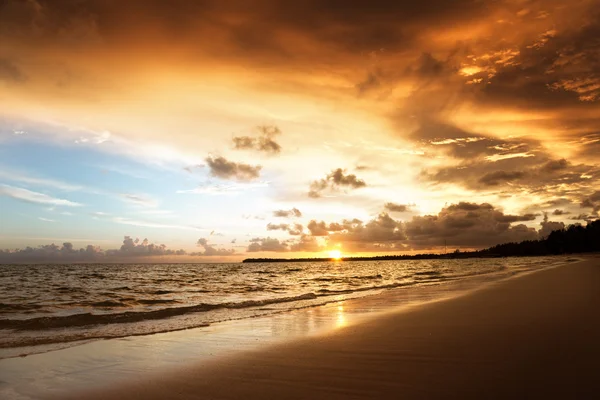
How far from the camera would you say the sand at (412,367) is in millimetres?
5383

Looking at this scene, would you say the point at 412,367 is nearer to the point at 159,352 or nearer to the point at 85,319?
the point at 159,352

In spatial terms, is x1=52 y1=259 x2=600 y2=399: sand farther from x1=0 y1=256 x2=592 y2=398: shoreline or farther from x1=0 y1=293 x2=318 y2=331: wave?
x1=0 y1=293 x2=318 y2=331: wave

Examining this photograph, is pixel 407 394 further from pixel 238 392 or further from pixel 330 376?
pixel 238 392

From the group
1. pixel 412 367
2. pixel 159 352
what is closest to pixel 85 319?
pixel 159 352

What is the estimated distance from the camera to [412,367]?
21.5ft

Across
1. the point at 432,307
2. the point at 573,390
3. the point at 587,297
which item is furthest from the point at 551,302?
the point at 573,390

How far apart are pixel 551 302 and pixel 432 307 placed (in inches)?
164

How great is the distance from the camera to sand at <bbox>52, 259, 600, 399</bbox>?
5383 mm

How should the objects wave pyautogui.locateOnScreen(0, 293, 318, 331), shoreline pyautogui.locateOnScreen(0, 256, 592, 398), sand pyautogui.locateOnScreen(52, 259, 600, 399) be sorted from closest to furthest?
sand pyautogui.locateOnScreen(52, 259, 600, 399)
shoreline pyautogui.locateOnScreen(0, 256, 592, 398)
wave pyautogui.locateOnScreen(0, 293, 318, 331)

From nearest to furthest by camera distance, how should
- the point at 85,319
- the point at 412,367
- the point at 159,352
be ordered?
1. the point at 412,367
2. the point at 159,352
3. the point at 85,319

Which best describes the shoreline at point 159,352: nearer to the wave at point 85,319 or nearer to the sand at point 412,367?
the sand at point 412,367

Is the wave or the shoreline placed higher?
the shoreline

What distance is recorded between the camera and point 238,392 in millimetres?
5730

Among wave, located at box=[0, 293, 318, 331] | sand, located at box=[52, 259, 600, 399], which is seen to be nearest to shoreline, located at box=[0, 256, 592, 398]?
sand, located at box=[52, 259, 600, 399]
